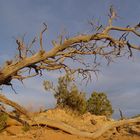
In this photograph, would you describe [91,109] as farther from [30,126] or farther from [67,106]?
[30,126]

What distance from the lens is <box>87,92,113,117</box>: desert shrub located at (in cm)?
2761

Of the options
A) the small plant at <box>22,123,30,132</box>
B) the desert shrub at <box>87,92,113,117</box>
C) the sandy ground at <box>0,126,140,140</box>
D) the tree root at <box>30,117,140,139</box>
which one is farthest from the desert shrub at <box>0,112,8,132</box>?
the desert shrub at <box>87,92,113,117</box>

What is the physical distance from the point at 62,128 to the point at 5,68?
3.67 metres

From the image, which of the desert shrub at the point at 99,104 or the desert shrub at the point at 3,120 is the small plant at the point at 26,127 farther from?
the desert shrub at the point at 99,104

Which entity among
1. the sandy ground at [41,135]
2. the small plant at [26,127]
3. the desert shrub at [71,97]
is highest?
the desert shrub at [71,97]

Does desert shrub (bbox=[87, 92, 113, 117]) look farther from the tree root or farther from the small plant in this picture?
the small plant

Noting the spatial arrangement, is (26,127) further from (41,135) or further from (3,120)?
(3,120)

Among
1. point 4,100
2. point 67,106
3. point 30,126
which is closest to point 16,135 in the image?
point 30,126

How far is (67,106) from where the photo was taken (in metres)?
25.5

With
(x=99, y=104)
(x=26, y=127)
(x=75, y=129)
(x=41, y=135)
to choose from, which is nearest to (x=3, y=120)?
(x=26, y=127)

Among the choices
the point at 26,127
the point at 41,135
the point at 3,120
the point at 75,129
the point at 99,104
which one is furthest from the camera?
the point at 99,104

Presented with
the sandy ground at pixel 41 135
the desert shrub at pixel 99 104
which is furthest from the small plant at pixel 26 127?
the desert shrub at pixel 99 104

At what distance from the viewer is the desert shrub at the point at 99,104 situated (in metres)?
27.6

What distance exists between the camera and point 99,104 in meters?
27.9
